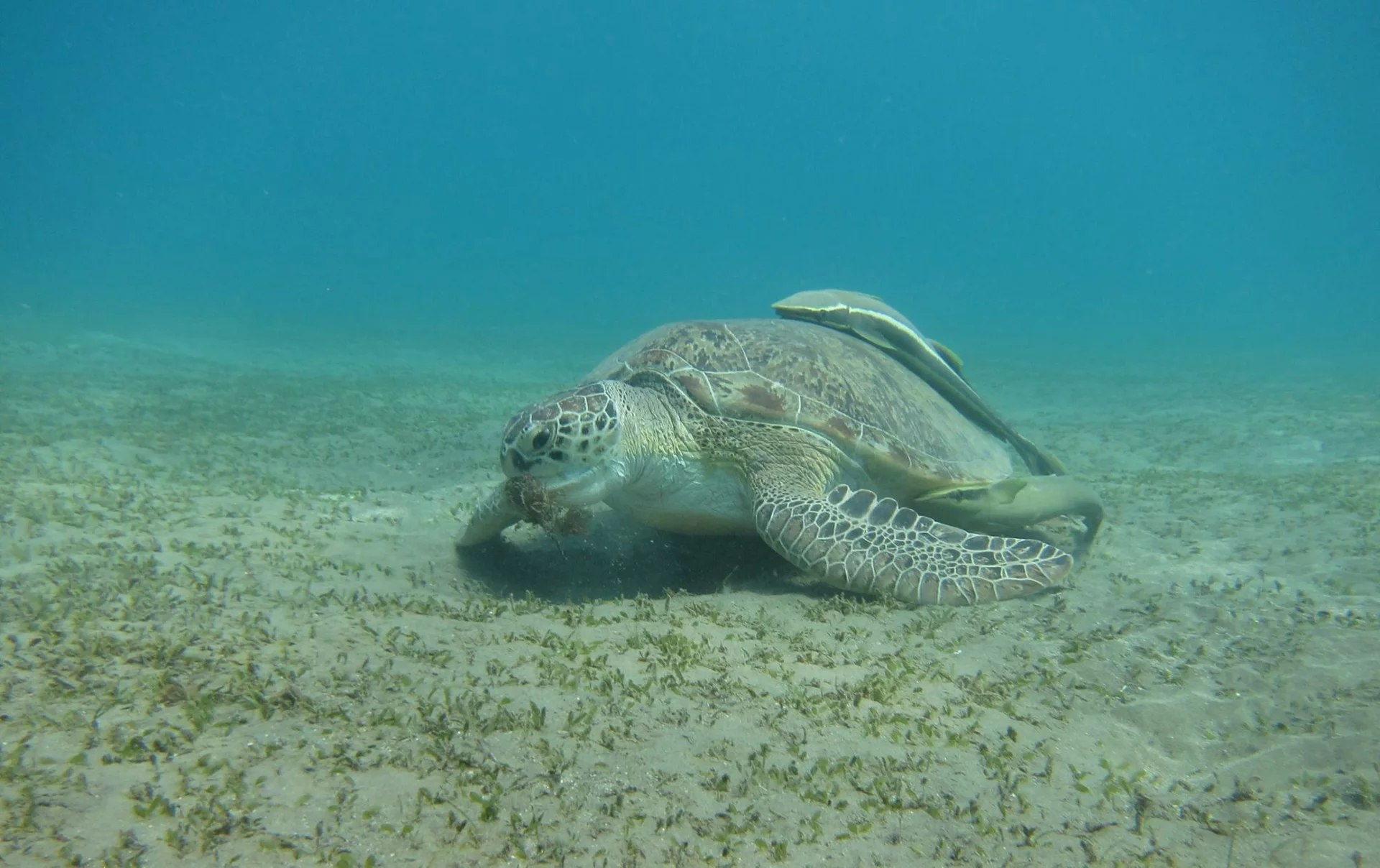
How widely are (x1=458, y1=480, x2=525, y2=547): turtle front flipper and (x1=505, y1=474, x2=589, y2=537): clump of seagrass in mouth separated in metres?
0.05

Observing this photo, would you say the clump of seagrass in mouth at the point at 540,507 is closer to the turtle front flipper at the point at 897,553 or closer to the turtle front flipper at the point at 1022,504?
the turtle front flipper at the point at 897,553

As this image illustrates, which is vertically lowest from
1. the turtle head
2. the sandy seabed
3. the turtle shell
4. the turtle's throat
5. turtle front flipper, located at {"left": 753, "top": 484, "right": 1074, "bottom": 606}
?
the sandy seabed

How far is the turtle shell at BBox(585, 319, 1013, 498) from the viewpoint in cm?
432

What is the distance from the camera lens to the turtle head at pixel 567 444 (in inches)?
144

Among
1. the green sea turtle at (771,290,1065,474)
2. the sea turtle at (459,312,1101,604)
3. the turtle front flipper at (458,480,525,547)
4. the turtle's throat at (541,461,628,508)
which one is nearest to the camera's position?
the sea turtle at (459,312,1101,604)

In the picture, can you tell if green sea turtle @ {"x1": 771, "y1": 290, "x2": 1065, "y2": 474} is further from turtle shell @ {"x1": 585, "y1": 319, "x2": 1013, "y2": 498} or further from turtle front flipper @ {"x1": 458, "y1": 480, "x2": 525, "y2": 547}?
turtle front flipper @ {"x1": 458, "y1": 480, "x2": 525, "y2": 547}

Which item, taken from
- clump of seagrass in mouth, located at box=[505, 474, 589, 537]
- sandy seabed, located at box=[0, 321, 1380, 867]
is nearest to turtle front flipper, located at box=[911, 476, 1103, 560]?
sandy seabed, located at box=[0, 321, 1380, 867]

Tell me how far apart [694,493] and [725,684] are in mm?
1791

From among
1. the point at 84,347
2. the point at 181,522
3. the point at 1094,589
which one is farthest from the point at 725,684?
the point at 84,347

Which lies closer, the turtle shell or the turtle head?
the turtle head

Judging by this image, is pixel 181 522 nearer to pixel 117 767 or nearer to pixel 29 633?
pixel 29 633

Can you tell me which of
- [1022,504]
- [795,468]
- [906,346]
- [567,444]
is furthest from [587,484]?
[906,346]

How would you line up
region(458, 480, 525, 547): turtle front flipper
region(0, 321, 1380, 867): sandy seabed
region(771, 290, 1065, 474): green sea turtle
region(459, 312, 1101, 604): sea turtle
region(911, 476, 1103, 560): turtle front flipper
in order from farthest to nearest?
1. region(771, 290, 1065, 474): green sea turtle
2. region(911, 476, 1103, 560): turtle front flipper
3. region(458, 480, 525, 547): turtle front flipper
4. region(459, 312, 1101, 604): sea turtle
5. region(0, 321, 1380, 867): sandy seabed

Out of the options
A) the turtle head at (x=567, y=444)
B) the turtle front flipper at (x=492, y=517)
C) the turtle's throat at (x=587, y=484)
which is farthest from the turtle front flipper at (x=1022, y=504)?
the turtle front flipper at (x=492, y=517)
